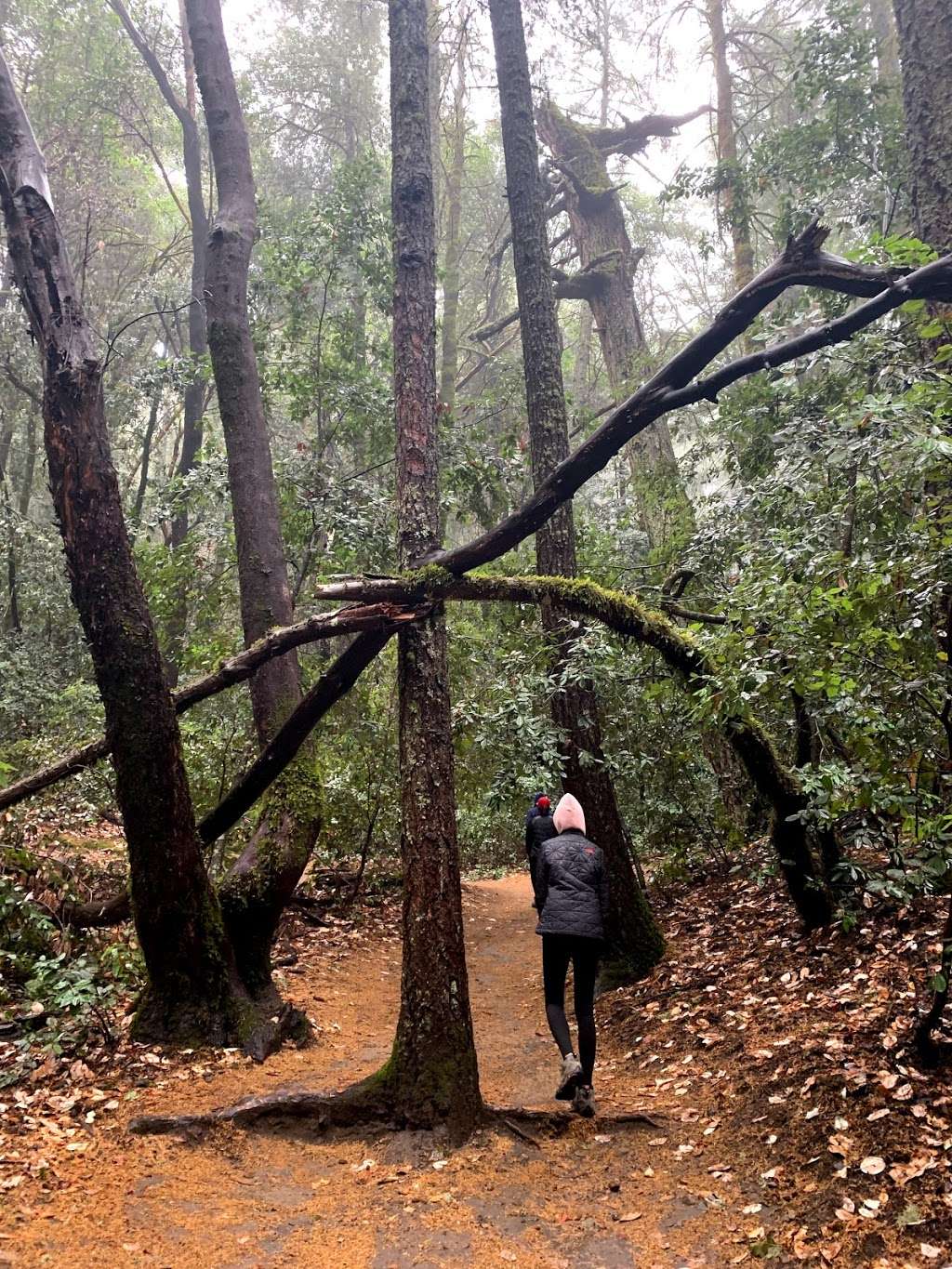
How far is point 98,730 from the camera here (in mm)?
10070

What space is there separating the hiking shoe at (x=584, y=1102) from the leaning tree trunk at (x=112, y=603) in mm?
2542

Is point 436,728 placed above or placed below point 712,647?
below

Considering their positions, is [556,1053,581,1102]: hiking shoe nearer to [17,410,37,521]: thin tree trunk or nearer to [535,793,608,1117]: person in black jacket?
[535,793,608,1117]: person in black jacket

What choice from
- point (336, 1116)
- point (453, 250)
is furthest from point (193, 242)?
point (336, 1116)

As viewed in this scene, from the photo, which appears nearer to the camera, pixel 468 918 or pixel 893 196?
pixel 893 196

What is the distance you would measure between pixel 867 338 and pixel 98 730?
920 centimetres

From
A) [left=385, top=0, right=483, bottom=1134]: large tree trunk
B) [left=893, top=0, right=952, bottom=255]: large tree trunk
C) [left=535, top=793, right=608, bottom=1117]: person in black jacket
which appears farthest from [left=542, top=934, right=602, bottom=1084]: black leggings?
[left=893, top=0, right=952, bottom=255]: large tree trunk

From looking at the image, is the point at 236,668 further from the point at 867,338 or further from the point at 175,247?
the point at 175,247

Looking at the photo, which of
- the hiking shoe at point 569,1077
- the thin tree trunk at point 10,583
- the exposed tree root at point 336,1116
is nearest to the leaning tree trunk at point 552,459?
the hiking shoe at point 569,1077

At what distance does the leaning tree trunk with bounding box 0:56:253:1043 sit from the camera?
203 inches

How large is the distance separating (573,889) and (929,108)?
626 centimetres

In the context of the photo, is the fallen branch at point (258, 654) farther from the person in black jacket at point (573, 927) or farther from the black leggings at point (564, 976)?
the black leggings at point (564, 976)

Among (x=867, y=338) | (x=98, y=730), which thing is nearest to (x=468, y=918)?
(x=98, y=730)

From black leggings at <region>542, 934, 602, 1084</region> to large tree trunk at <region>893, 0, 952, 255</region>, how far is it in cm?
531
